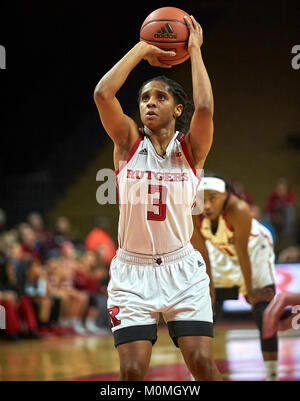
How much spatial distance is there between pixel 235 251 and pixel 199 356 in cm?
263

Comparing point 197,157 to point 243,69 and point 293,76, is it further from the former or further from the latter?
point 293,76

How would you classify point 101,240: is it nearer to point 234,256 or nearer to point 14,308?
point 14,308

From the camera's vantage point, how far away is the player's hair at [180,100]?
3852 millimetres

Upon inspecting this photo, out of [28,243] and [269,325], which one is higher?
[28,243]

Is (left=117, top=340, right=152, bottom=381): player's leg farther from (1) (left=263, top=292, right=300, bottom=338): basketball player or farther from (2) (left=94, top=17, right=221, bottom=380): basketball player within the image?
(1) (left=263, top=292, right=300, bottom=338): basketball player

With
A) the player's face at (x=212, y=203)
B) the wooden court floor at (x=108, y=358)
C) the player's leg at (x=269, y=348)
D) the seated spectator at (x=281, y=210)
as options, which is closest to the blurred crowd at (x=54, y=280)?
the seated spectator at (x=281, y=210)

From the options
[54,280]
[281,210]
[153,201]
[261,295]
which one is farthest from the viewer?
[281,210]

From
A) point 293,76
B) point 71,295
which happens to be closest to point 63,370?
point 71,295

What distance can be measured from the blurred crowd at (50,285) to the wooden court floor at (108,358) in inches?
15.2

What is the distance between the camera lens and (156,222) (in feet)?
11.8

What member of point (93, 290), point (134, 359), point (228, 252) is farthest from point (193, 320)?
point (93, 290)

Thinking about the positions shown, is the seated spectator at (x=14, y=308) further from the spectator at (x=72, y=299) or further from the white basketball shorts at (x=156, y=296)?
the white basketball shorts at (x=156, y=296)

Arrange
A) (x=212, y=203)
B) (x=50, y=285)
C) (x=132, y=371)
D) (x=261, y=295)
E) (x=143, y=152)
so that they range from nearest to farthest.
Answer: (x=132, y=371), (x=143, y=152), (x=212, y=203), (x=261, y=295), (x=50, y=285)

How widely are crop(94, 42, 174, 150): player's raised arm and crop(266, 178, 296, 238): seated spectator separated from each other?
983cm
